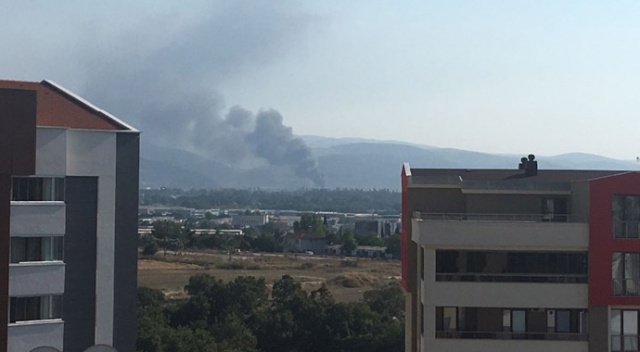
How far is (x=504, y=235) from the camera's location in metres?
23.7

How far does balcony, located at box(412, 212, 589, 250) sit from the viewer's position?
2353 centimetres

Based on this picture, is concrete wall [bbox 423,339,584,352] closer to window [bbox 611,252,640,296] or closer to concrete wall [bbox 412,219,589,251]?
window [bbox 611,252,640,296]

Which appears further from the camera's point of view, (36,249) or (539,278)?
(539,278)

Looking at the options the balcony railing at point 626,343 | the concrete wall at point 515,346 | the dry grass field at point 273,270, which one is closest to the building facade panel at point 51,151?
the concrete wall at point 515,346

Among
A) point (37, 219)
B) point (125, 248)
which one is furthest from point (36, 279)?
point (125, 248)

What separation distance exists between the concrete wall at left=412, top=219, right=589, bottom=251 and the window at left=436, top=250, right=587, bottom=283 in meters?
0.21

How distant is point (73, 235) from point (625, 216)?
42.2 ft

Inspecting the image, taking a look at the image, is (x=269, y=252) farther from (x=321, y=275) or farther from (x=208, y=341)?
(x=208, y=341)

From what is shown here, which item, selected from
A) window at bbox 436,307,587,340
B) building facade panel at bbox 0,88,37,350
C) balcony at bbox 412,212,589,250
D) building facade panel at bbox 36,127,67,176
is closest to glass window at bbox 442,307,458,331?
window at bbox 436,307,587,340

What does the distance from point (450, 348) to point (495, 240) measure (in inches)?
111

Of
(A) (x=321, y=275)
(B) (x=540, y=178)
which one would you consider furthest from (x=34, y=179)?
(A) (x=321, y=275)

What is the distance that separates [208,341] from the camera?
46.9m

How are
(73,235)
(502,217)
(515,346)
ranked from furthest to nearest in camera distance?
1. (502,217)
2. (515,346)
3. (73,235)

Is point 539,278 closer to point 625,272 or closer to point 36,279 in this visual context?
point 625,272
